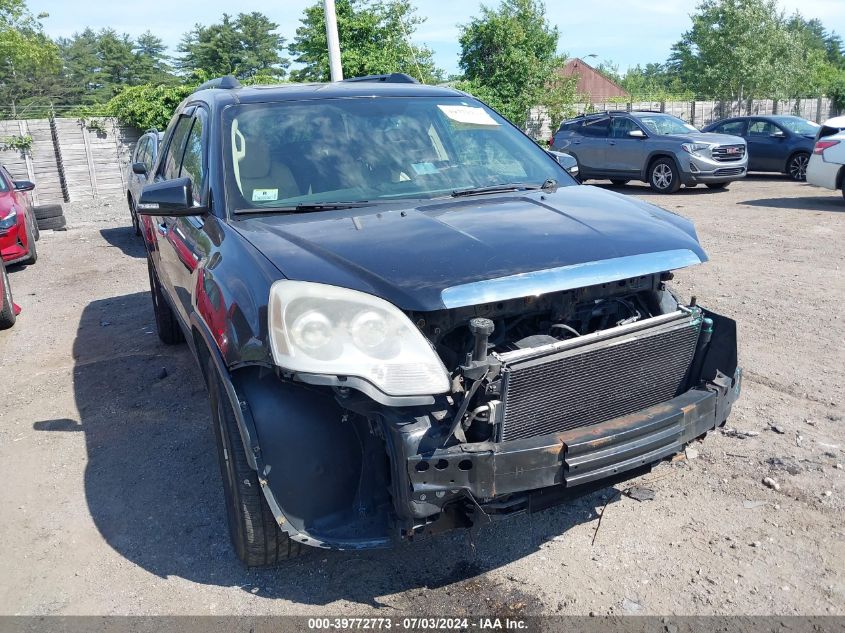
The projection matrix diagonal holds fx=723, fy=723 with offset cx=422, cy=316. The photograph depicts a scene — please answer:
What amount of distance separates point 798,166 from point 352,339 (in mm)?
16643

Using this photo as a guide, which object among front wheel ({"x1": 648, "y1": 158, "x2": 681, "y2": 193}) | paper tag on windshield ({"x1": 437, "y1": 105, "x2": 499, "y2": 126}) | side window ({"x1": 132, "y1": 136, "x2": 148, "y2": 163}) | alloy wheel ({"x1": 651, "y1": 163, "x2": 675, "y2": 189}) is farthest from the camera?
alloy wheel ({"x1": 651, "y1": 163, "x2": 675, "y2": 189})

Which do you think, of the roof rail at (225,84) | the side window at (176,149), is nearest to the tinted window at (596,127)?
the side window at (176,149)

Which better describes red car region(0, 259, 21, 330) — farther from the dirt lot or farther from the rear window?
the rear window

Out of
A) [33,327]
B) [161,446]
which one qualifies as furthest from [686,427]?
[33,327]

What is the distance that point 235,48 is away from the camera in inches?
2562

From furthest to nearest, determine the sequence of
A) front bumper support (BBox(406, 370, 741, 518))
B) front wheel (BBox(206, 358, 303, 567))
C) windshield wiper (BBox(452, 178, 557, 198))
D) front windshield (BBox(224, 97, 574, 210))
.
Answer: windshield wiper (BBox(452, 178, 557, 198)), front windshield (BBox(224, 97, 574, 210)), front wheel (BBox(206, 358, 303, 567)), front bumper support (BBox(406, 370, 741, 518))

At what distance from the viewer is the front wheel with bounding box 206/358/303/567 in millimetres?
2676

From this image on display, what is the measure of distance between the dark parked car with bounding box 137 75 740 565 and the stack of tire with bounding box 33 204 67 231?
430 inches

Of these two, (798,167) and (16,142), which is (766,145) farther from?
(16,142)

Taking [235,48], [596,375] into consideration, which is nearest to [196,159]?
[596,375]

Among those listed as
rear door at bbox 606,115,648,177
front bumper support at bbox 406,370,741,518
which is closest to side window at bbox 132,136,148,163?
front bumper support at bbox 406,370,741,518

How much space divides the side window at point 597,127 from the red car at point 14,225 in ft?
37.1

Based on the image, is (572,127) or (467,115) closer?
(467,115)

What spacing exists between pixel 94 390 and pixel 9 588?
7.69ft
